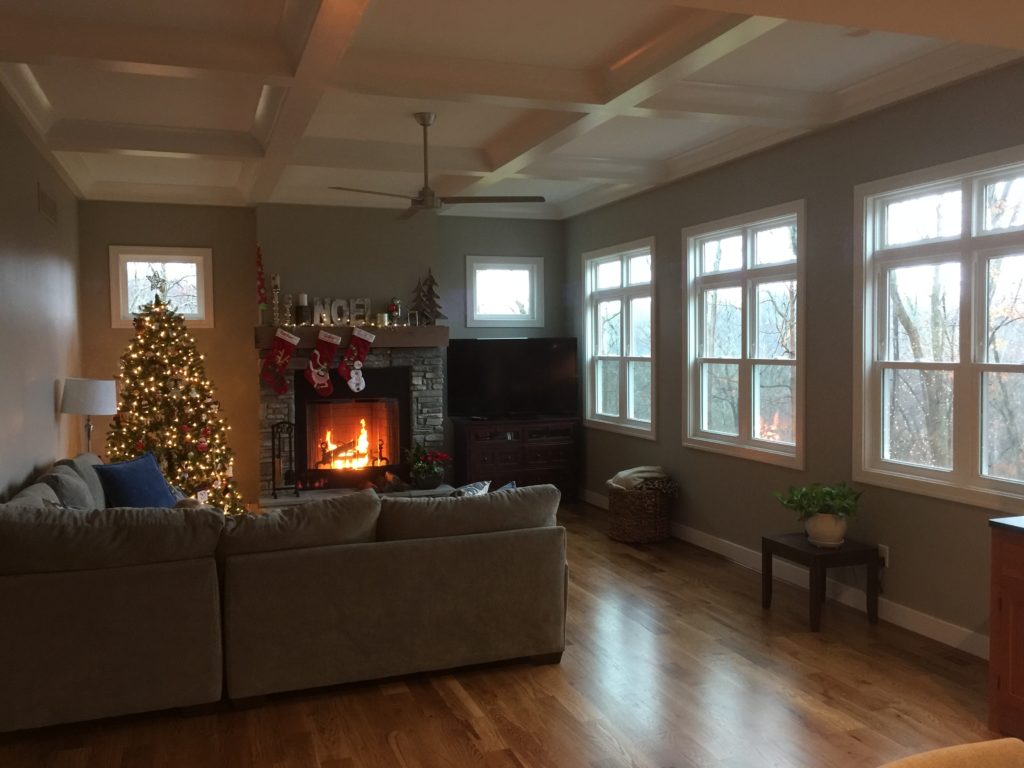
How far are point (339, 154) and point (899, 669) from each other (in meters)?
4.47

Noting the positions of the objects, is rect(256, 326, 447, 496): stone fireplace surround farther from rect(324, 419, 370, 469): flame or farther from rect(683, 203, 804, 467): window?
rect(683, 203, 804, 467): window

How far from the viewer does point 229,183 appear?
724 centimetres

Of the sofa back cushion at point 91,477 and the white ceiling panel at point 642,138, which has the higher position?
A: the white ceiling panel at point 642,138

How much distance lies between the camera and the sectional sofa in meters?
3.26

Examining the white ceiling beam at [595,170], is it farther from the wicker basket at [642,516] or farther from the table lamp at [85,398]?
the table lamp at [85,398]

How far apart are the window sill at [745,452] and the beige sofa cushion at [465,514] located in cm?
200

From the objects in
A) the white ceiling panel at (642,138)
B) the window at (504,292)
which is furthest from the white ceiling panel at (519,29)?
the window at (504,292)

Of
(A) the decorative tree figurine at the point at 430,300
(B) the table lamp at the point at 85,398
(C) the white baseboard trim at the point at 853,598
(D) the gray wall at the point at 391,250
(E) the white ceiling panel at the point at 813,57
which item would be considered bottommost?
(C) the white baseboard trim at the point at 853,598

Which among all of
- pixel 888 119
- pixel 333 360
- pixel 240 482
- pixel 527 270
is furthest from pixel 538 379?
pixel 888 119

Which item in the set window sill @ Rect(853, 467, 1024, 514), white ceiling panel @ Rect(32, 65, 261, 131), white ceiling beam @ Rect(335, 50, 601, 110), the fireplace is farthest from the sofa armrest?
the fireplace

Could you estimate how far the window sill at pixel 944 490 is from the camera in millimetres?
3963

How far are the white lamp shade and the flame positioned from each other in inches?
93.3

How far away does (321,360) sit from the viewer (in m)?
7.41

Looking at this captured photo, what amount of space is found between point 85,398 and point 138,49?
105 inches
